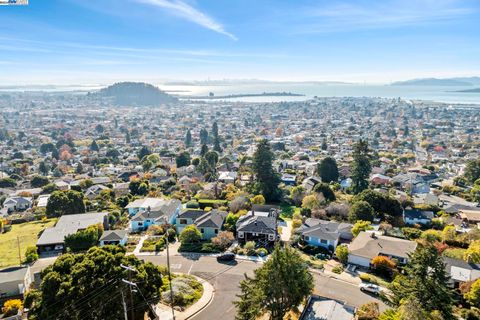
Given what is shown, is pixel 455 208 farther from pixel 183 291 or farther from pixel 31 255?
pixel 31 255

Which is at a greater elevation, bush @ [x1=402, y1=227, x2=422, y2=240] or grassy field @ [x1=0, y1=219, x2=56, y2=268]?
bush @ [x1=402, y1=227, x2=422, y2=240]

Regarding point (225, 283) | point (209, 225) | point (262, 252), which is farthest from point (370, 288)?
point (209, 225)

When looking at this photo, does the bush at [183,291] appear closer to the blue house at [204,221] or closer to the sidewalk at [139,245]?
the sidewalk at [139,245]

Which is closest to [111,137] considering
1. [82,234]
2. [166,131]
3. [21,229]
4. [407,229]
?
[166,131]

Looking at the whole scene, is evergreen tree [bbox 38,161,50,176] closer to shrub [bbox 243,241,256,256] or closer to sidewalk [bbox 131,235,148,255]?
sidewalk [bbox 131,235,148,255]

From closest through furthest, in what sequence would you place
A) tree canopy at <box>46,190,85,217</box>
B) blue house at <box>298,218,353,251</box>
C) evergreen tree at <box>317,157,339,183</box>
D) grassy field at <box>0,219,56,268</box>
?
grassy field at <box>0,219,56,268</box>, blue house at <box>298,218,353,251</box>, tree canopy at <box>46,190,85,217</box>, evergreen tree at <box>317,157,339,183</box>

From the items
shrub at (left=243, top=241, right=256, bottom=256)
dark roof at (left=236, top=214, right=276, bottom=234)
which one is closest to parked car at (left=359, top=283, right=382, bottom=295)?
shrub at (left=243, top=241, right=256, bottom=256)
